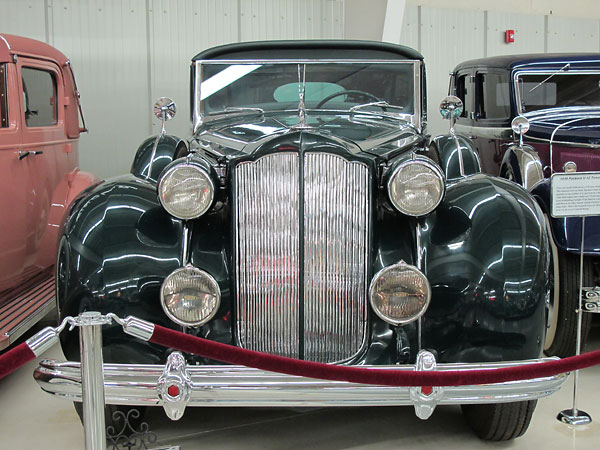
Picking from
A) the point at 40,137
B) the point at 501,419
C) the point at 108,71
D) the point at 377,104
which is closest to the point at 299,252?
the point at 501,419

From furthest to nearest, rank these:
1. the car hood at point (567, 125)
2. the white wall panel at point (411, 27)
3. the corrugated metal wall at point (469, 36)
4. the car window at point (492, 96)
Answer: the corrugated metal wall at point (469, 36)
the white wall panel at point (411, 27)
the car window at point (492, 96)
the car hood at point (567, 125)

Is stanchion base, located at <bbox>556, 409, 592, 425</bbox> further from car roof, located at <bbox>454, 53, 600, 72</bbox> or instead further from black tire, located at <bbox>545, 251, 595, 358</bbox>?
car roof, located at <bbox>454, 53, 600, 72</bbox>

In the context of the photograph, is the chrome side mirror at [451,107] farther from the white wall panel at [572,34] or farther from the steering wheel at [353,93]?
the white wall panel at [572,34]

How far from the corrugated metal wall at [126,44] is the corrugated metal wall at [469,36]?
2.25m

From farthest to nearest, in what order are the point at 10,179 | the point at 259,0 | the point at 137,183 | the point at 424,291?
the point at 259,0 → the point at 10,179 → the point at 137,183 → the point at 424,291

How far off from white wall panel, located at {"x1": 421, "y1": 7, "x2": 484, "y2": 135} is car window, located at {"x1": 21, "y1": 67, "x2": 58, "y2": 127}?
599 centimetres

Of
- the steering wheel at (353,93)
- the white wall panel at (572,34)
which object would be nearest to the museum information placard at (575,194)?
the steering wheel at (353,93)

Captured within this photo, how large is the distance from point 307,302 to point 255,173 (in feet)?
1.70

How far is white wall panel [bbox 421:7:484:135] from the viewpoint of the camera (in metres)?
9.48

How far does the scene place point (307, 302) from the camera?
248 cm

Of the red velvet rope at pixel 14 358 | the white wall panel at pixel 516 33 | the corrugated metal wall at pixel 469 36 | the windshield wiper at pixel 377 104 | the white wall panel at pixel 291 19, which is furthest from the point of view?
the white wall panel at pixel 516 33

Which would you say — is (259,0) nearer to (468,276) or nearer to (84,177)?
(84,177)

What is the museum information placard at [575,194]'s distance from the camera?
3158mm

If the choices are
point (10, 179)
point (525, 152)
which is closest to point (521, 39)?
point (525, 152)
